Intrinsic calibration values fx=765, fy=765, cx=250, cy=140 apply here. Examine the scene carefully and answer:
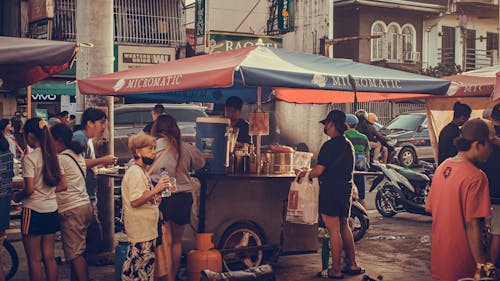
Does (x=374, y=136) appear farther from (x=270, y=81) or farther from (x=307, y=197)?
(x=270, y=81)

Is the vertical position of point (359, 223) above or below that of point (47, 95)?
below

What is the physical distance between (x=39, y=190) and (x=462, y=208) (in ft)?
12.6

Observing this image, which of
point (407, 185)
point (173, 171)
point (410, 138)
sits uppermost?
point (410, 138)

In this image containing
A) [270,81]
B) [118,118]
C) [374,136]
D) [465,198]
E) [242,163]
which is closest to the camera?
[465,198]

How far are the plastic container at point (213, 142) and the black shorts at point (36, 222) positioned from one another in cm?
210

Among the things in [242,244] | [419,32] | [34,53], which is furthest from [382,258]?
[419,32]

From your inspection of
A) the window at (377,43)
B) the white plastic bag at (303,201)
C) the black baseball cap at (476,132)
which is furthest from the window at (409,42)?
the black baseball cap at (476,132)

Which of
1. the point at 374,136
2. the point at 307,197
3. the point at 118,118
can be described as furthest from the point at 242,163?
the point at 118,118

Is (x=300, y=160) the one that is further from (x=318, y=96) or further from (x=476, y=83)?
(x=476, y=83)

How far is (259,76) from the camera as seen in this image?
7312 millimetres

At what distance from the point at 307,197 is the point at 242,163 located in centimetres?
93

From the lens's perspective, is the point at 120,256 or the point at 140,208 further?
the point at 120,256

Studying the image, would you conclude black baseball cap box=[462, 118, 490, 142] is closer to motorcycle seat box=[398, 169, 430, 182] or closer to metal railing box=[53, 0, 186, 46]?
motorcycle seat box=[398, 169, 430, 182]

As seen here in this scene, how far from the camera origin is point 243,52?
8125mm
